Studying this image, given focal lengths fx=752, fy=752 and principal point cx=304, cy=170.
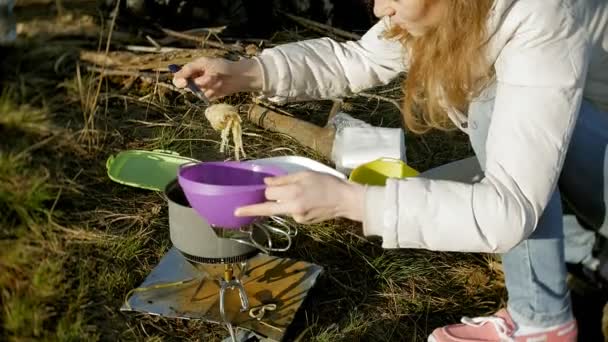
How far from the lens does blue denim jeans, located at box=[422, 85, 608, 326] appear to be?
142cm

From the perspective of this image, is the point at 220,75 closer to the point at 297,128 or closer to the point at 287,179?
the point at 287,179

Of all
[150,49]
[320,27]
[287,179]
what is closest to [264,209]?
[287,179]

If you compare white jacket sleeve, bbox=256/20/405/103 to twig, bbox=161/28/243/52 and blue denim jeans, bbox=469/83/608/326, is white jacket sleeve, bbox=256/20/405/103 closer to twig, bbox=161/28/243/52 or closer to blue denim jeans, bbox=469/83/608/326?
blue denim jeans, bbox=469/83/608/326

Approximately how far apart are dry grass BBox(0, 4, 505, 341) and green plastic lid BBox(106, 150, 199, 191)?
37mm

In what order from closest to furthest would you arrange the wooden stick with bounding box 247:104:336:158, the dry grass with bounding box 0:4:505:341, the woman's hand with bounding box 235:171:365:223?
the woman's hand with bounding box 235:171:365:223, the dry grass with bounding box 0:4:505:341, the wooden stick with bounding box 247:104:336:158

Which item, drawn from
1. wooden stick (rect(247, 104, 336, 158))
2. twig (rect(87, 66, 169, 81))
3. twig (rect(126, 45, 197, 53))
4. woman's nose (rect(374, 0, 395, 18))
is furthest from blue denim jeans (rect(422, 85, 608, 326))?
twig (rect(126, 45, 197, 53))

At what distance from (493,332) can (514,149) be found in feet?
1.50

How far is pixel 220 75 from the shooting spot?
154 centimetres

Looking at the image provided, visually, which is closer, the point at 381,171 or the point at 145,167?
the point at 381,171

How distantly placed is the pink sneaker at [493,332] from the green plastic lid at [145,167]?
0.83 meters

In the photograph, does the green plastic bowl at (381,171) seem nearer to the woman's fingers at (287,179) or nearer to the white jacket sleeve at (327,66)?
the white jacket sleeve at (327,66)

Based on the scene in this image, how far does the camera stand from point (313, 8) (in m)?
3.17

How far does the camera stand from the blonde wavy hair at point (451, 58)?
1273 mm

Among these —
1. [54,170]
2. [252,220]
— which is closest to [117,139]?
[54,170]
